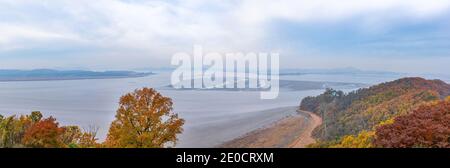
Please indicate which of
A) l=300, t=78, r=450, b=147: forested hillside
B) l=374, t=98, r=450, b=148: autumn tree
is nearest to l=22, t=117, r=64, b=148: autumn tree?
l=374, t=98, r=450, b=148: autumn tree

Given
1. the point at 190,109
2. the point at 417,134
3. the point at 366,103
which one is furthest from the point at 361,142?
the point at 190,109

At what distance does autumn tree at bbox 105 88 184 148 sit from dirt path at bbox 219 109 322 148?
16.7 metres

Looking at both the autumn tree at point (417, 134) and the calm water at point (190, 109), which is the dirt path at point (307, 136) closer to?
the calm water at point (190, 109)

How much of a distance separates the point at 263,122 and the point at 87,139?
3497 cm

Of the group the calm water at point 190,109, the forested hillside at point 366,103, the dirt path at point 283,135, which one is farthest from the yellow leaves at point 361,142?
the calm water at point 190,109

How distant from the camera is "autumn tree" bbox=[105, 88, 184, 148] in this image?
47.0 ft

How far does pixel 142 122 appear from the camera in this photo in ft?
48.3

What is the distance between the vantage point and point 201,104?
71.8 metres

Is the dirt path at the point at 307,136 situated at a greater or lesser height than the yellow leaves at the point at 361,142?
lesser

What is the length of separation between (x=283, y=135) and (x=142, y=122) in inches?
1016

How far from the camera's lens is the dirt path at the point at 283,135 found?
111ft

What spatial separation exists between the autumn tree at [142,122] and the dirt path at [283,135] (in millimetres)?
16681

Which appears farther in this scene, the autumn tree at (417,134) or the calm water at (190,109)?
the calm water at (190,109)
